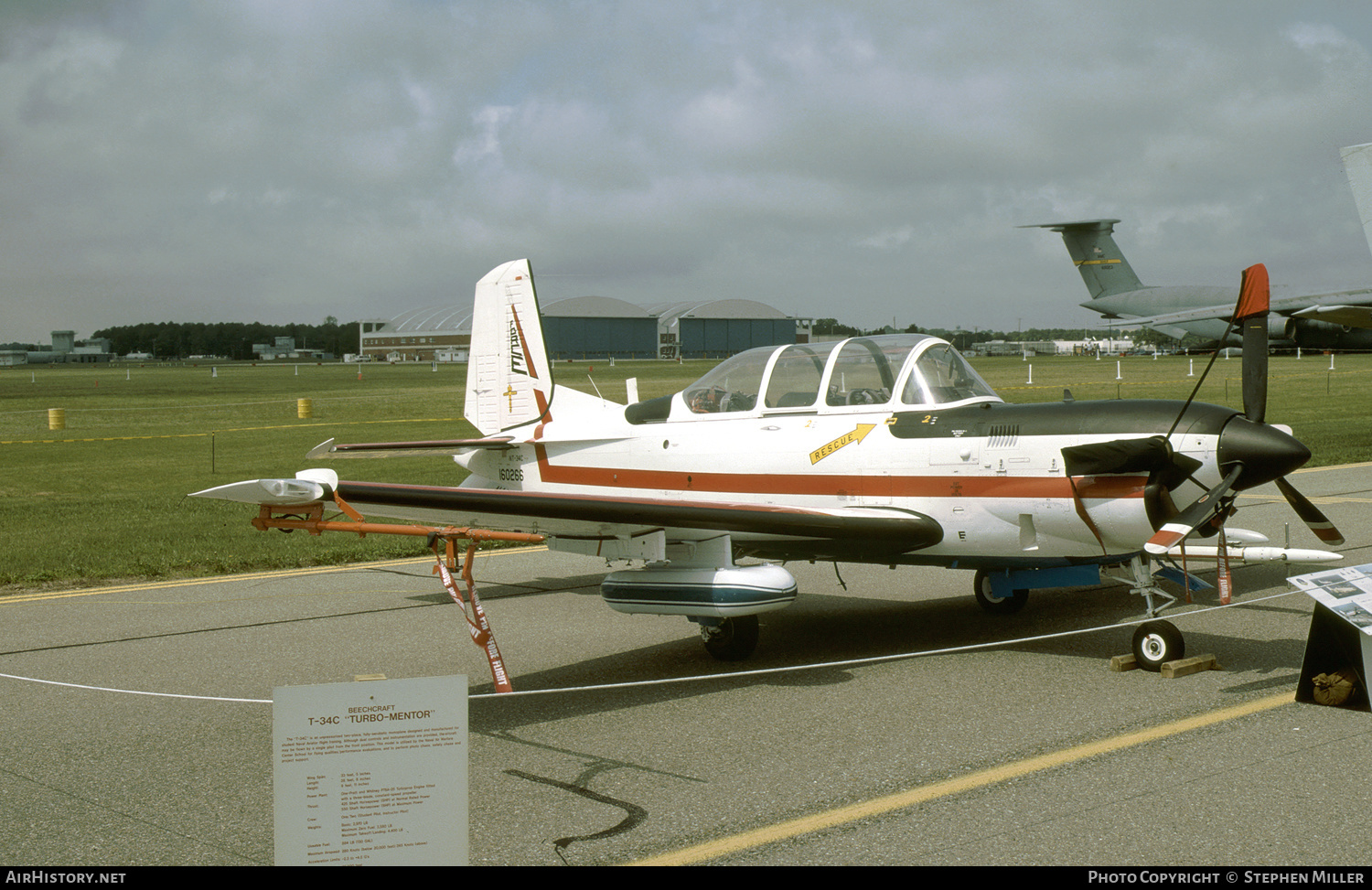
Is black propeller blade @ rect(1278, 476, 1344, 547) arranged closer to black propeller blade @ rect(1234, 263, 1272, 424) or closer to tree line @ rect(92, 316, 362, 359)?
black propeller blade @ rect(1234, 263, 1272, 424)

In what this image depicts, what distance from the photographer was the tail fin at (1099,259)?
1887 inches

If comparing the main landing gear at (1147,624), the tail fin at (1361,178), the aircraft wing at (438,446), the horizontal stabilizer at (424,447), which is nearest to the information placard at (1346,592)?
the main landing gear at (1147,624)

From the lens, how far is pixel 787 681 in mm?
6930

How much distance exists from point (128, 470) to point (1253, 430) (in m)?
21.3

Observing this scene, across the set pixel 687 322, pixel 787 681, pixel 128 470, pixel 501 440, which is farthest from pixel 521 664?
pixel 687 322

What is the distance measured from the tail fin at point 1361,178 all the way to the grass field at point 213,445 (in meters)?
4.42

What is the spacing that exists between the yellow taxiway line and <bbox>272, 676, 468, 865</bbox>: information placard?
3.89ft

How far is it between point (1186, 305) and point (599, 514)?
43467 millimetres

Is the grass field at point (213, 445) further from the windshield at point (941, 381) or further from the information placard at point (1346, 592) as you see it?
the information placard at point (1346, 592)

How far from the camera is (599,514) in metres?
6.64

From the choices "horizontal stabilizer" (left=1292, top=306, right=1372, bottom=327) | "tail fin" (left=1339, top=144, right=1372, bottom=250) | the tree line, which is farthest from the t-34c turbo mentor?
the tree line
